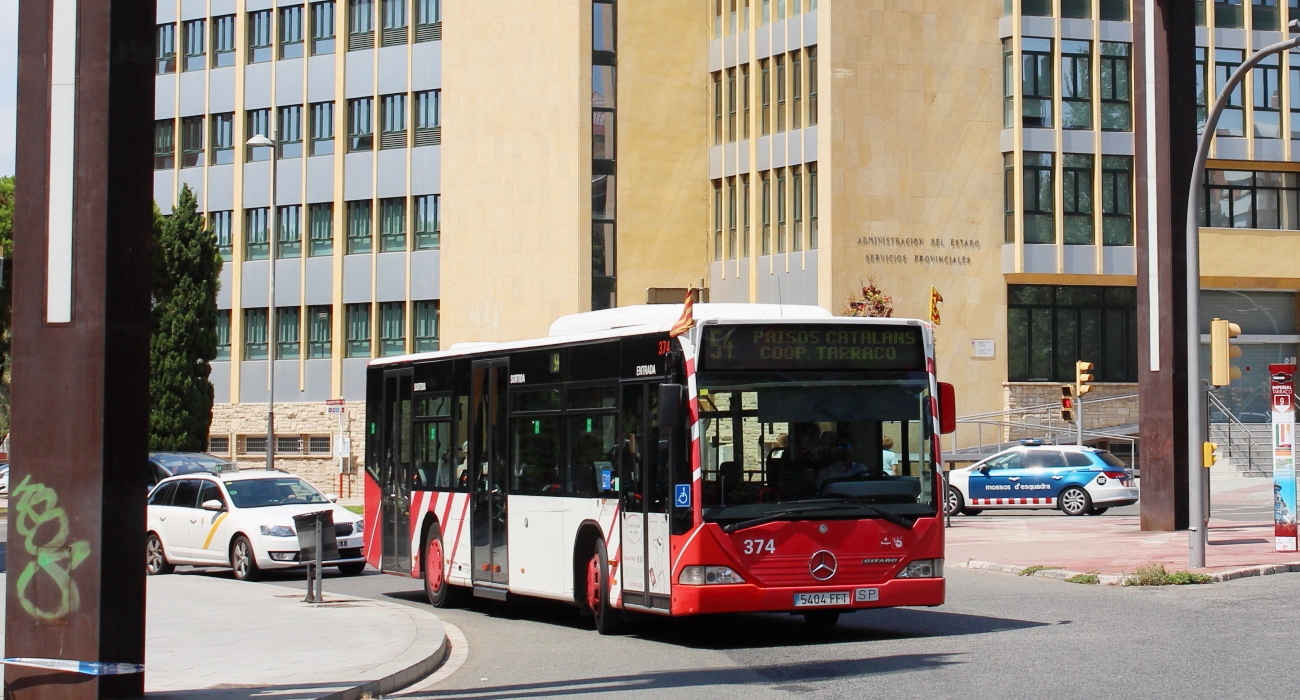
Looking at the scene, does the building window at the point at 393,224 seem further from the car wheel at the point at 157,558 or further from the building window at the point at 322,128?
the car wheel at the point at 157,558

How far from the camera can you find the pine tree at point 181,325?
4981cm

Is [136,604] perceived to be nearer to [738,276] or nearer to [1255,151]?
[738,276]

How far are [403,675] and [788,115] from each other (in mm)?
38820

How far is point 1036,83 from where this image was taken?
161 ft

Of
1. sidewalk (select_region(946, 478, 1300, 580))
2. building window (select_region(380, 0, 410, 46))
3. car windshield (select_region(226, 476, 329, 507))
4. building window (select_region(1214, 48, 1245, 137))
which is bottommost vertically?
sidewalk (select_region(946, 478, 1300, 580))

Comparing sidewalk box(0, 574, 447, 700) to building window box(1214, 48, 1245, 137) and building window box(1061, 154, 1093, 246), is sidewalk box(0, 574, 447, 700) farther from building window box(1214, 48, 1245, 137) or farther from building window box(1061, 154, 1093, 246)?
building window box(1214, 48, 1245, 137)

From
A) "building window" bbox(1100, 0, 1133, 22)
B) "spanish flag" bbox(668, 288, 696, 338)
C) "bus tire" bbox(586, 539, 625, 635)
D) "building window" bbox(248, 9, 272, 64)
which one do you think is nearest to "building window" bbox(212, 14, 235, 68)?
"building window" bbox(248, 9, 272, 64)

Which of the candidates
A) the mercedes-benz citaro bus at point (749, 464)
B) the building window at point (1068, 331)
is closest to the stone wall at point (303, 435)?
the building window at point (1068, 331)

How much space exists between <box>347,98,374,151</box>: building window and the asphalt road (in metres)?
40.7

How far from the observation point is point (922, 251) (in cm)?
4812

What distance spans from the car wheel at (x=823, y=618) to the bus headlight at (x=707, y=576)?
195 centimetres

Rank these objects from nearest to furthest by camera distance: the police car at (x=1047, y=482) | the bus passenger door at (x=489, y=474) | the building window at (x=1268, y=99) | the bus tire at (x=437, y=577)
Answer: the bus passenger door at (x=489, y=474)
the bus tire at (x=437, y=577)
the police car at (x=1047, y=482)
the building window at (x=1268, y=99)

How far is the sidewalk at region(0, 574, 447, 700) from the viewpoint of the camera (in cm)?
1120

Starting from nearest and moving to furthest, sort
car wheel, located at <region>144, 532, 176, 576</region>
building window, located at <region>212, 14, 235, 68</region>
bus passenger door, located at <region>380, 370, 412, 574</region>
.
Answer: bus passenger door, located at <region>380, 370, 412, 574</region> < car wheel, located at <region>144, 532, 176, 576</region> < building window, located at <region>212, 14, 235, 68</region>
